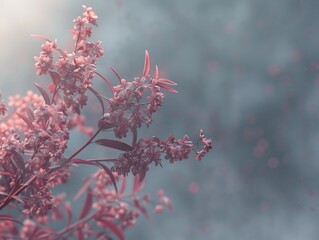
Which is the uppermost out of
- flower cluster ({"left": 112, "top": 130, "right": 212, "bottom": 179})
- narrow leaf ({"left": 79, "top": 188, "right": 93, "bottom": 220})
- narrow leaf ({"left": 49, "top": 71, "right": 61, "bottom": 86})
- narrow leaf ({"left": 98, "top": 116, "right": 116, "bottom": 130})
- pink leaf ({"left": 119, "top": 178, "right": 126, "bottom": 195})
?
pink leaf ({"left": 119, "top": 178, "right": 126, "bottom": 195})

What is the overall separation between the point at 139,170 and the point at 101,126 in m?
0.12

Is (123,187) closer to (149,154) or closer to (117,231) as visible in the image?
(117,231)

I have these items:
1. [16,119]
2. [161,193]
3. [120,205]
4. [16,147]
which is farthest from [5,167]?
[161,193]

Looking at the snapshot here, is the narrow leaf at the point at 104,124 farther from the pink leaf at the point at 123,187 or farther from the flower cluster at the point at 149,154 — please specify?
the pink leaf at the point at 123,187

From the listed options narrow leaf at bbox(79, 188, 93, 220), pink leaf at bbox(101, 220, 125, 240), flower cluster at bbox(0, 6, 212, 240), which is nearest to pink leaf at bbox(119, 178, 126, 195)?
narrow leaf at bbox(79, 188, 93, 220)

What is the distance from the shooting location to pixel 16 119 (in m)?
1.55

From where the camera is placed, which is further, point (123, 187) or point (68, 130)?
point (123, 187)

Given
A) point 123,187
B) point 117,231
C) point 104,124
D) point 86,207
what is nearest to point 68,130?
point 104,124

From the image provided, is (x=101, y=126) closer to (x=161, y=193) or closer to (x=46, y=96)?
(x=46, y=96)

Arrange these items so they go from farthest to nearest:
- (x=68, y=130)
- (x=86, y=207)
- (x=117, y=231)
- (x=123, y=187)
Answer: (x=123, y=187), (x=86, y=207), (x=117, y=231), (x=68, y=130)

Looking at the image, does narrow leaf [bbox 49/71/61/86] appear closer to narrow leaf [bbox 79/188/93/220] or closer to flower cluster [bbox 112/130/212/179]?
flower cluster [bbox 112/130/212/179]

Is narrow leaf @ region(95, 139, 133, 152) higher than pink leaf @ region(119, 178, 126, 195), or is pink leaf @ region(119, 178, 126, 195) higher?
pink leaf @ region(119, 178, 126, 195)

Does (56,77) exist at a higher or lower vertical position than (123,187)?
lower

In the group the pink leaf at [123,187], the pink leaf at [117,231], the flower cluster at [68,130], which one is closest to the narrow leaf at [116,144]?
the flower cluster at [68,130]
